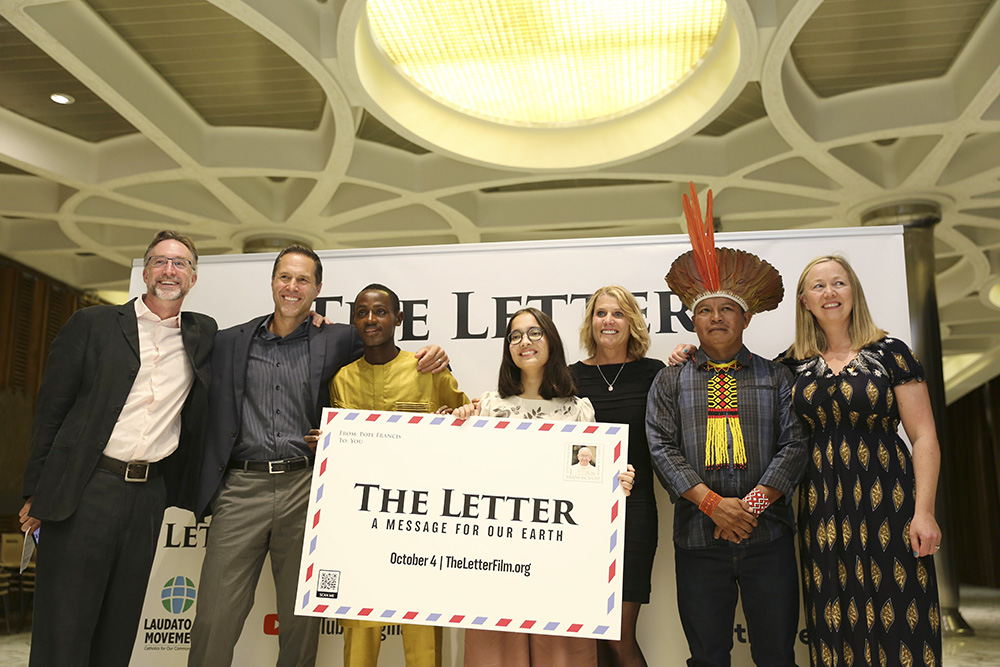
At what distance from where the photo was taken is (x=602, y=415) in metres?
3.26

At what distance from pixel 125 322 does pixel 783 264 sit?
9.78ft

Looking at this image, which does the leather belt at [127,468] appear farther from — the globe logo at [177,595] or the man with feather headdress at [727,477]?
the man with feather headdress at [727,477]

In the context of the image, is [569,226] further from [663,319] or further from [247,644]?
[247,644]

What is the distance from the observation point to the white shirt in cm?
287

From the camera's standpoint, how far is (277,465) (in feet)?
10.1

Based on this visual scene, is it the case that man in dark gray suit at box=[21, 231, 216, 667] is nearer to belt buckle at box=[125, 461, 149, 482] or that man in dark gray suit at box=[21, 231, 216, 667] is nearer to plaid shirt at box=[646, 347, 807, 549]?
belt buckle at box=[125, 461, 149, 482]

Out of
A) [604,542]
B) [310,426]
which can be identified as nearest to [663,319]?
[604,542]

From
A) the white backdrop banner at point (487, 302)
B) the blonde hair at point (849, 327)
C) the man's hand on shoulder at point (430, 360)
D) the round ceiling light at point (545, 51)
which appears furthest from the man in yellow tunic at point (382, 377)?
the round ceiling light at point (545, 51)

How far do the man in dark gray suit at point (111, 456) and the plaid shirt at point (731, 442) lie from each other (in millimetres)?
1834

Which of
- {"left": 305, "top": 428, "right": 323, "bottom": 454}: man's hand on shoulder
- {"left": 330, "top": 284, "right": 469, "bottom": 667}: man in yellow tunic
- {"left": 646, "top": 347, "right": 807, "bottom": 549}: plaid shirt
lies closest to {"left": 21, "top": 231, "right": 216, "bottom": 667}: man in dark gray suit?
{"left": 305, "top": 428, "right": 323, "bottom": 454}: man's hand on shoulder

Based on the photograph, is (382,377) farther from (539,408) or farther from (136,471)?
(136,471)

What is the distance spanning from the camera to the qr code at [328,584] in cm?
273

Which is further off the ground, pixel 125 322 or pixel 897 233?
pixel 897 233

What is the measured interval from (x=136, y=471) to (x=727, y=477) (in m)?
2.19
